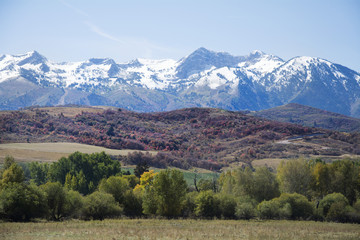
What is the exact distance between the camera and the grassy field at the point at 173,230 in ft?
162

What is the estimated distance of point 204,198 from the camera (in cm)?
7462

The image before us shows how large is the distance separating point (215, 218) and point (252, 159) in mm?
112300

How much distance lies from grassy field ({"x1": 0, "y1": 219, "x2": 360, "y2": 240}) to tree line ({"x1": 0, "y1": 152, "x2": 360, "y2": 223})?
26.5ft

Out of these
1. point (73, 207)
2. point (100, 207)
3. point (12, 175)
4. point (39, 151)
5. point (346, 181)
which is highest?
point (39, 151)

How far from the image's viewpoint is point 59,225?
5806 centimetres

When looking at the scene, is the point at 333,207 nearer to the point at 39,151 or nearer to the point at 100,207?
the point at 100,207

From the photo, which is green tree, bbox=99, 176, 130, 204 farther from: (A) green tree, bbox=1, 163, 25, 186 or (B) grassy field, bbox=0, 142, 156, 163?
(B) grassy field, bbox=0, 142, 156, 163

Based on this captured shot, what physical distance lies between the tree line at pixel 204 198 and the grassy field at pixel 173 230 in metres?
8.09

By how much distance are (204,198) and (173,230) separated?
20858mm

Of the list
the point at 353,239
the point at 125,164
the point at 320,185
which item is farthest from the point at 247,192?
the point at 125,164

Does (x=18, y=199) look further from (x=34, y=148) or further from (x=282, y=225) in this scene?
(x=34, y=148)

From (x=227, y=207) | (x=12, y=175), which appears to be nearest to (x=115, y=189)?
(x=12, y=175)

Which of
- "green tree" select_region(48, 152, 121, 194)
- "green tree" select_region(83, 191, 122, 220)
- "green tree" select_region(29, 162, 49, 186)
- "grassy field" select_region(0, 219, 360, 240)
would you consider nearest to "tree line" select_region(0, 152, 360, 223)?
"green tree" select_region(83, 191, 122, 220)

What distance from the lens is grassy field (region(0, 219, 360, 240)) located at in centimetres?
4944
